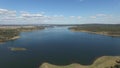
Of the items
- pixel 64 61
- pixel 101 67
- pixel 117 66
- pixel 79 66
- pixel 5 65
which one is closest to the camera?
pixel 117 66

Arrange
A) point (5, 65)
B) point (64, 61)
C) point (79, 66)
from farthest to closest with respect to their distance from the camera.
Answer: point (64, 61)
point (5, 65)
point (79, 66)

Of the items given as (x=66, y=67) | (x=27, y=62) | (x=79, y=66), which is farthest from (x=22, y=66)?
(x=79, y=66)

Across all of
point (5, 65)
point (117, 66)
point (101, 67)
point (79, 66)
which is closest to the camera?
point (117, 66)

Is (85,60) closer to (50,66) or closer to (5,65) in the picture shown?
(50,66)

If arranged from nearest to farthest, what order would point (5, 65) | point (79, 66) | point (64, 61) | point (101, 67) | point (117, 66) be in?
point (117, 66)
point (101, 67)
point (79, 66)
point (5, 65)
point (64, 61)

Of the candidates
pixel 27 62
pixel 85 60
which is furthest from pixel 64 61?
pixel 27 62

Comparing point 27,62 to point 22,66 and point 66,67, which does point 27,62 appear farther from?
point 66,67

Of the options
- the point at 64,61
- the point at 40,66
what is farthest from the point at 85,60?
the point at 40,66

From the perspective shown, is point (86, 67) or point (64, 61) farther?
point (64, 61)

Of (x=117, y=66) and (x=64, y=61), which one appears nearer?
(x=117, y=66)
